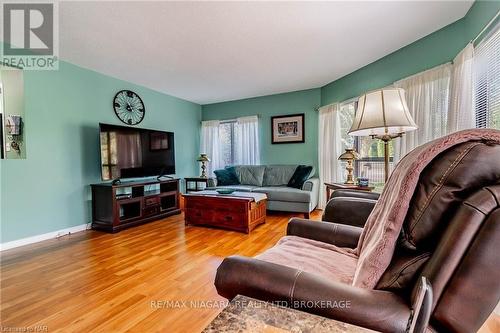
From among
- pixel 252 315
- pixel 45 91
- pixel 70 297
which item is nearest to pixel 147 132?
pixel 45 91

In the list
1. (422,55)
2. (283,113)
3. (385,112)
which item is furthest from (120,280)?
(283,113)

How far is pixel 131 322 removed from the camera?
57.0 inches

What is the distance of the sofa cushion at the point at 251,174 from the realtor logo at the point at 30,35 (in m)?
3.28

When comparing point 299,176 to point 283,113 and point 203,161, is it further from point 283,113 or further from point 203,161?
point 203,161

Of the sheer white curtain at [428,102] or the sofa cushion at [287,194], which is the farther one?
the sofa cushion at [287,194]

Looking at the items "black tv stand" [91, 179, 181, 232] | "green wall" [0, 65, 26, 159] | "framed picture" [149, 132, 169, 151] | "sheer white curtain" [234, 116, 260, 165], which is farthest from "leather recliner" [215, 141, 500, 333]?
"sheer white curtain" [234, 116, 260, 165]

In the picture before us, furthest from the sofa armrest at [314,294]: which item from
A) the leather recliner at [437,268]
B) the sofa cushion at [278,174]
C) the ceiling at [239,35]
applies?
the sofa cushion at [278,174]

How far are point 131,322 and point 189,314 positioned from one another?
342mm

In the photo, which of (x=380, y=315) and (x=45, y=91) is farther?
(x=45, y=91)

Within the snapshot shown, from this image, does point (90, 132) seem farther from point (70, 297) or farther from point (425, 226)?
point (425, 226)

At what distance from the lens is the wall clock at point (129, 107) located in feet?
12.6

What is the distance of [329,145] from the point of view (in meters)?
4.23

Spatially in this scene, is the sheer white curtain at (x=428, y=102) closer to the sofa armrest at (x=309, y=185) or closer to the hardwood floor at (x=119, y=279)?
the sofa armrest at (x=309, y=185)

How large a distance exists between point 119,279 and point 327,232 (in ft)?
5.63
